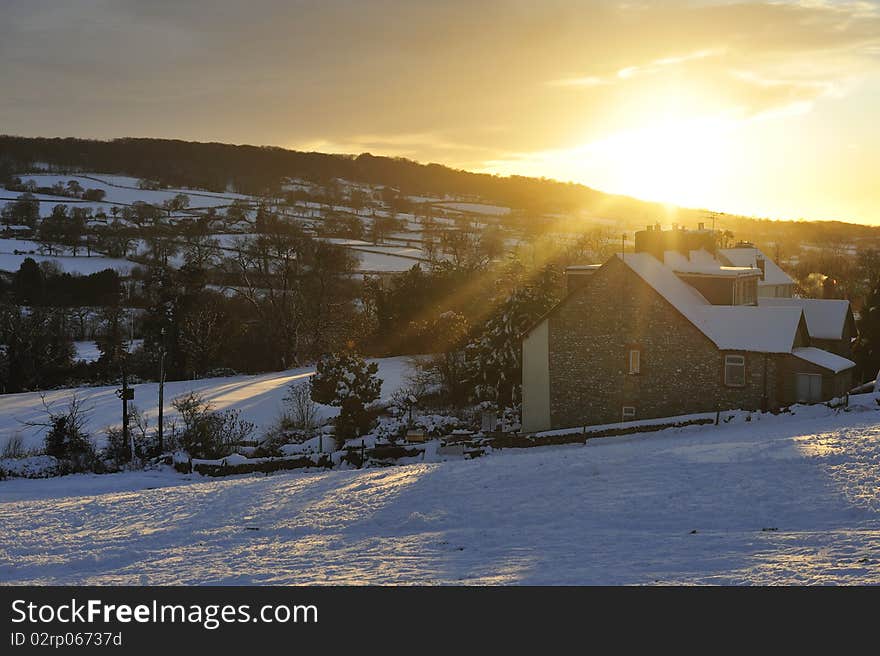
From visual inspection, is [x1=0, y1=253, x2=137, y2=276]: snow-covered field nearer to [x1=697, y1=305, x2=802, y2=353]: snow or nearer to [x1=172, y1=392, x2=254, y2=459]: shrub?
[x1=172, y1=392, x2=254, y2=459]: shrub

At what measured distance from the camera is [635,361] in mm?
29625

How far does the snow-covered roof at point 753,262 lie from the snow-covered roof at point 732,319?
14768mm

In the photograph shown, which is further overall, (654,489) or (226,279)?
(226,279)

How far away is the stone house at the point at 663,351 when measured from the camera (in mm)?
27375

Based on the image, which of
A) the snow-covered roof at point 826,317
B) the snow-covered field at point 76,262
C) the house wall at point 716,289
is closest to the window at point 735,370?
the house wall at point 716,289

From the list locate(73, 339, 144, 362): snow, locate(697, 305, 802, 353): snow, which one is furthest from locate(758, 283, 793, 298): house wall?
locate(73, 339, 144, 362): snow

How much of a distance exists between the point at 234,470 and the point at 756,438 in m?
15.6

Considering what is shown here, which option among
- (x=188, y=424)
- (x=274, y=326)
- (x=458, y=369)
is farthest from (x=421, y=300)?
(x=188, y=424)

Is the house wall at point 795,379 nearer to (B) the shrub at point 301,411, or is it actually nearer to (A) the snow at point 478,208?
(B) the shrub at point 301,411

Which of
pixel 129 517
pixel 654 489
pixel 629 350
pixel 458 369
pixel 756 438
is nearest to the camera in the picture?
pixel 654 489

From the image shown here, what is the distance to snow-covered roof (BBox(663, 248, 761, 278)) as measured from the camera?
106ft

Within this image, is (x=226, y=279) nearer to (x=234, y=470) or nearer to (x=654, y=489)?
(x=234, y=470)

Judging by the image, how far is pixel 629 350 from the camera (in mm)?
29656
